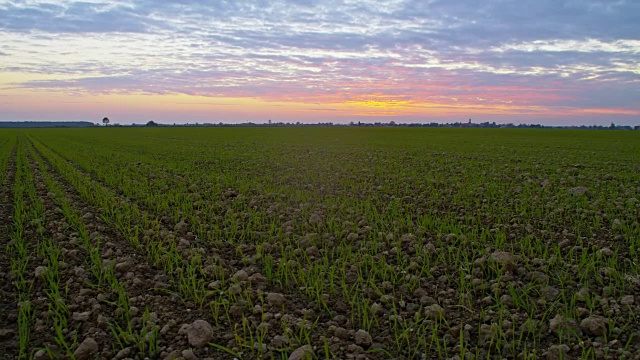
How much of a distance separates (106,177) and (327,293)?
1064 cm

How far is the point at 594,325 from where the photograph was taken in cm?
385

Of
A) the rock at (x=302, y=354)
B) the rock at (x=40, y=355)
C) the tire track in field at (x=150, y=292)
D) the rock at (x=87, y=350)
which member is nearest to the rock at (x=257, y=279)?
the tire track in field at (x=150, y=292)

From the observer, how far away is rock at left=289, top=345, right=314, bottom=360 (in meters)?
3.54

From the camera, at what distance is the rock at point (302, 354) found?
3.54m

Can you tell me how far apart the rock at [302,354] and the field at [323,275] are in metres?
0.03

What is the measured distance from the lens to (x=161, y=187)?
11570mm

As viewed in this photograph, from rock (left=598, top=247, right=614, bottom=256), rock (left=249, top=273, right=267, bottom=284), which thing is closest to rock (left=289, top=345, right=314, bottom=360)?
rock (left=249, top=273, right=267, bottom=284)

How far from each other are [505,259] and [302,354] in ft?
9.84

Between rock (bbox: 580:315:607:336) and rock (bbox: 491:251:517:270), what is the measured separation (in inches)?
52.4

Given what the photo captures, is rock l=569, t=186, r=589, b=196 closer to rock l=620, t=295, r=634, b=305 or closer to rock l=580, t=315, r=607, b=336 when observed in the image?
rock l=620, t=295, r=634, b=305

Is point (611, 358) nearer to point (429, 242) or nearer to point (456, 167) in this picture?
point (429, 242)

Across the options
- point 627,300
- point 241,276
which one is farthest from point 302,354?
point 627,300

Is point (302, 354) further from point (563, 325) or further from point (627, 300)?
point (627, 300)

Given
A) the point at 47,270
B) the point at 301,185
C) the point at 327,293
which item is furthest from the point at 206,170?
the point at 327,293
